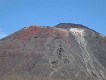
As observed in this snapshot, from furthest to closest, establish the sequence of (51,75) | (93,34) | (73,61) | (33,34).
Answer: (93,34) → (33,34) → (73,61) → (51,75)

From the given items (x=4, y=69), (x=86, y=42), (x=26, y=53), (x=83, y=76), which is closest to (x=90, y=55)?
(x=86, y=42)

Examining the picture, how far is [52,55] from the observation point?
94.1 meters

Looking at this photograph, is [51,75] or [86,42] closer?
[51,75]

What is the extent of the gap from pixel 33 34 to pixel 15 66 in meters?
12.1

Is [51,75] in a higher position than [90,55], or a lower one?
lower

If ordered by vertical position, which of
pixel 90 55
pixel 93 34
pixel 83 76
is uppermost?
pixel 93 34

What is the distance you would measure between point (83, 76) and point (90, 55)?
10770 millimetres

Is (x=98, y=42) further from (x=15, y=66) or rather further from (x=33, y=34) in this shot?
(x=15, y=66)

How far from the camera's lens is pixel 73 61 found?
94.1 metres

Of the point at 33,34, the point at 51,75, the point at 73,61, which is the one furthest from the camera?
the point at 33,34

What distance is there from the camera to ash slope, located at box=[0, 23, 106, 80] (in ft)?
294

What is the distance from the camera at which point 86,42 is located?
103 m

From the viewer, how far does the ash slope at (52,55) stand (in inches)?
3529

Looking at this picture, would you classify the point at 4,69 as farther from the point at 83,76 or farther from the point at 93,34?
the point at 93,34
